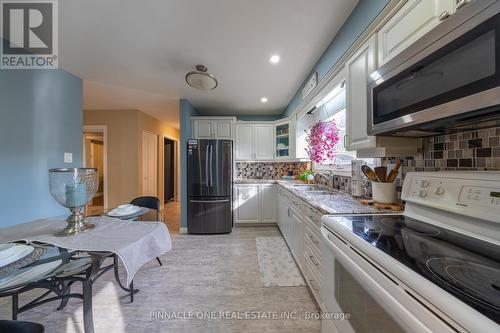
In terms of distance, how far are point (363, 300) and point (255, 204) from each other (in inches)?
124

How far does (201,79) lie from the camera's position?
2.33 metres

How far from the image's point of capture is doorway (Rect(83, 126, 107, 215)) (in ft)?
15.4

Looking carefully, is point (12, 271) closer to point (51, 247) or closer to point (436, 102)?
point (51, 247)

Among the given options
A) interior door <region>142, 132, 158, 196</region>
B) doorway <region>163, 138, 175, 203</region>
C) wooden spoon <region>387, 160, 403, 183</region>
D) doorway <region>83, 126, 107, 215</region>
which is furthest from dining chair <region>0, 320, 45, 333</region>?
doorway <region>163, 138, 175, 203</region>

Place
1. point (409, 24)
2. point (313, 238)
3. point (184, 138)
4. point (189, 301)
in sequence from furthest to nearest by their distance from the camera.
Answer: point (184, 138)
point (189, 301)
point (313, 238)
point (409, 24)

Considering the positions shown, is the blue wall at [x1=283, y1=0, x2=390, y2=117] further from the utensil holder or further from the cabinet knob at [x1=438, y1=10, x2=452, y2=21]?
the utensil holder

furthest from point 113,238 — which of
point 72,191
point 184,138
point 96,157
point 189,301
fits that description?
point 96,157

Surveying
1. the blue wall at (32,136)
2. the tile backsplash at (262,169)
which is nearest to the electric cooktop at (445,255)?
the blue wall at (32,136)

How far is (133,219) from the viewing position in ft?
5.40

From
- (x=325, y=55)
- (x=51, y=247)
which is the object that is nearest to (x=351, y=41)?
(x=325, y=55)

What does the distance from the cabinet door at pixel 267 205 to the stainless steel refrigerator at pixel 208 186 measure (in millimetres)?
705

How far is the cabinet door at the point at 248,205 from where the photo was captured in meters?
3.96

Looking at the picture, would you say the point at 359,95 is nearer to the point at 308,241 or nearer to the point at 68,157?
the point at 308,241

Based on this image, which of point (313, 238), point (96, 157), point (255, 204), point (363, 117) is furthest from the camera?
point (96, 157)
